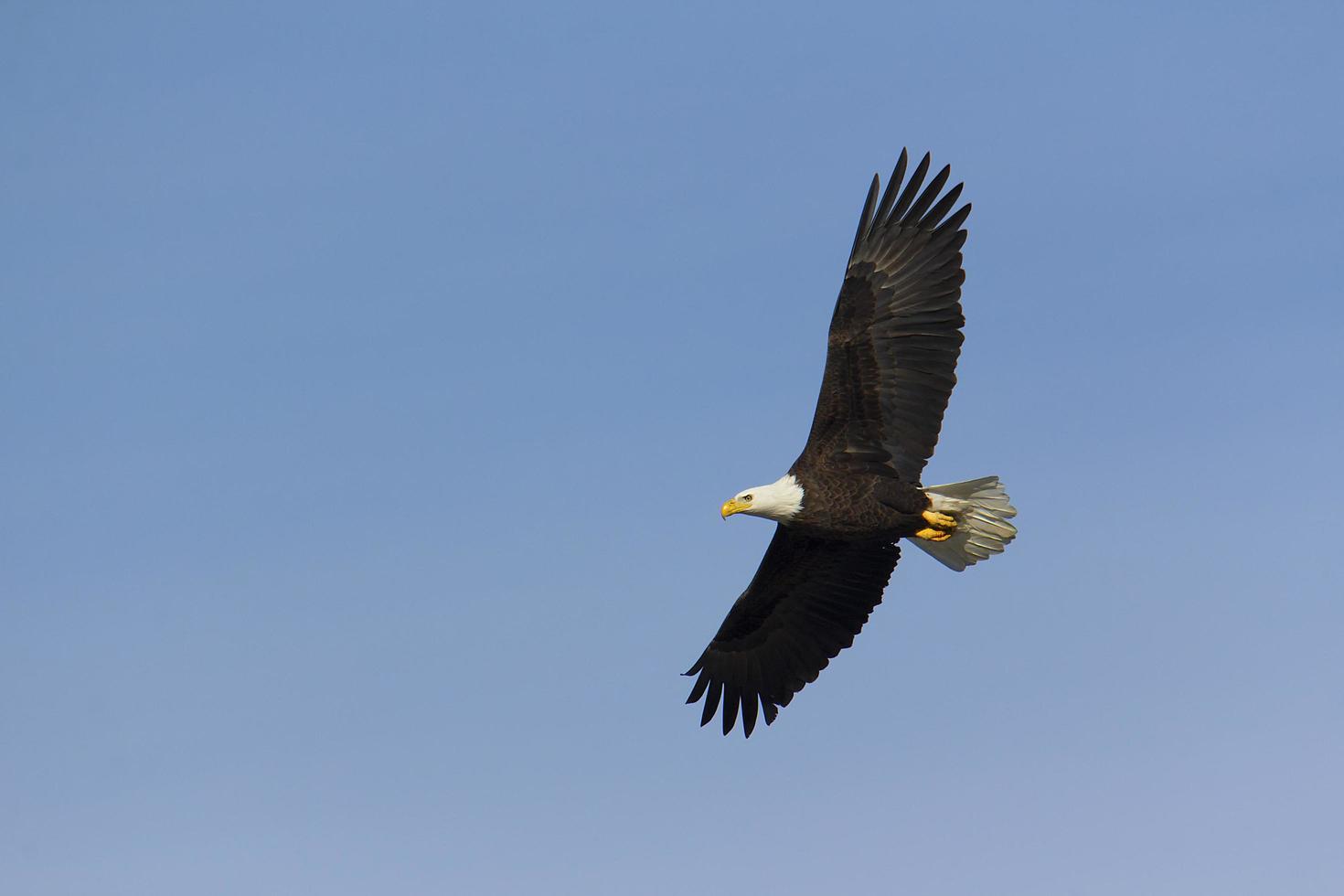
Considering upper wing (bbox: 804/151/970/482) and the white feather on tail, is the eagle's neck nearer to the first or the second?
upper wing (bbox: 804/151/970/482)

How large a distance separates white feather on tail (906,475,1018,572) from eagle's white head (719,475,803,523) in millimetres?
1136

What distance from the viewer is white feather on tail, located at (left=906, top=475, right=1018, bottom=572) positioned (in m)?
14.6

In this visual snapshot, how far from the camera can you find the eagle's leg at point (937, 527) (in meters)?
14.6

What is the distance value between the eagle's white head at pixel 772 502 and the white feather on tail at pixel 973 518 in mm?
1136

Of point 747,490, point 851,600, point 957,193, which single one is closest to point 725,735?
point 851,600

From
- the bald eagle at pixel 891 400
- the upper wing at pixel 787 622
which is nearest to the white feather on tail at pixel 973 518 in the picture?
the bald eagle at pixel 891 400

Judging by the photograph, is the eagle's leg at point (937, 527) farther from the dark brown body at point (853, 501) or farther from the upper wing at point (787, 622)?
the upper wing at point (787, 622)

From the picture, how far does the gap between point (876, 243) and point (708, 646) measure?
14.0 feet

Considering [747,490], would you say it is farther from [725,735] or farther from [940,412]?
[725,735]

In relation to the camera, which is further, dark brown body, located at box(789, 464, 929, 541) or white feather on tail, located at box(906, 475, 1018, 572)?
white feather on tail, located at box(906, 475, 1018, 572)

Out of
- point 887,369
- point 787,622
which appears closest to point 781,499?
point 887,369

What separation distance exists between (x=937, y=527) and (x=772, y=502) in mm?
1429

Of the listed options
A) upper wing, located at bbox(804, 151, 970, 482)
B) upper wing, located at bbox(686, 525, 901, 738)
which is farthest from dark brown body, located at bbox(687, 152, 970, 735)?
upper wing, located at bbox(686, 525, 901, 738)

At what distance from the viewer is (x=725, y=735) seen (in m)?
16.5
